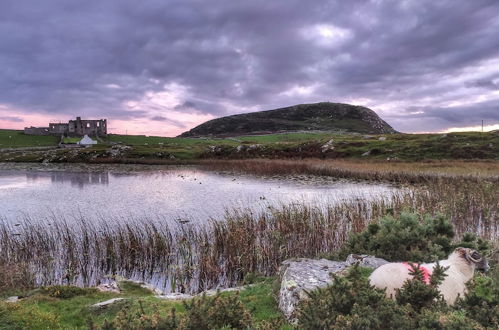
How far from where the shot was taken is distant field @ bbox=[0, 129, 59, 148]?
331 feet

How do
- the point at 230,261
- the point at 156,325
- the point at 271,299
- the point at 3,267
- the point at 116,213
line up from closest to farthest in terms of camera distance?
the point at 156,325
the point at 271,299
the point at 3,267
the point at 230,261
the point at 116,213

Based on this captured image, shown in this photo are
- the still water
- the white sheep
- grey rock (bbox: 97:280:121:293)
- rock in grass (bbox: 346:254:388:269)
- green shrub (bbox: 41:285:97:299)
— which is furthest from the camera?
the still water

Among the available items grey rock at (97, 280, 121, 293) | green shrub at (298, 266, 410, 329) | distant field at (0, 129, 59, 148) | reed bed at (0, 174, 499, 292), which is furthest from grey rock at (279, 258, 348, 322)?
distant field at (0, 129, 59, 148)

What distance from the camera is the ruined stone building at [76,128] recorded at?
412ft

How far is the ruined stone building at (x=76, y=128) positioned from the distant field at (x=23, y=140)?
6.57m

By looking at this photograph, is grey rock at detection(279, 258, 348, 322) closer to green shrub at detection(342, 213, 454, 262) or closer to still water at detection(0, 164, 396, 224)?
green shrub at detection(342, 213, 454, 262)

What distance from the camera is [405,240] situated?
945 centimetres

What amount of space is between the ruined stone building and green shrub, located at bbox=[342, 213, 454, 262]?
426ft

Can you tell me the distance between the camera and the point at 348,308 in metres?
4.94

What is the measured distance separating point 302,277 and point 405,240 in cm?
341

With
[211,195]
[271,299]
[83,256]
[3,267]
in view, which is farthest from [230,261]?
[211,195]

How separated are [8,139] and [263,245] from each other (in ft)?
385

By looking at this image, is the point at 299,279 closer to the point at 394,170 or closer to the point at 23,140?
the point at 394,170

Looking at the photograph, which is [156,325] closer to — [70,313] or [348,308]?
[348,308]
